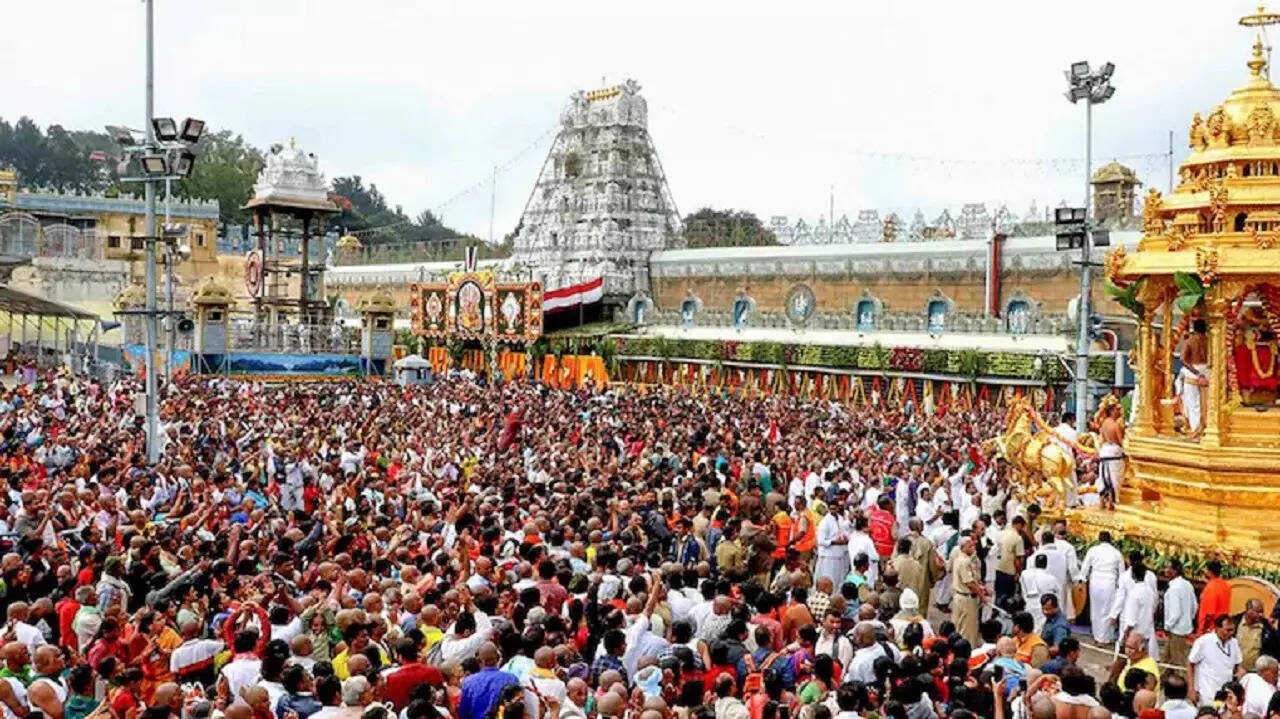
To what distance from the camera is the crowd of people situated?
6.65m

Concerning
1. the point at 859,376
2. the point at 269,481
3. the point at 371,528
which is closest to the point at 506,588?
the point at 371,528

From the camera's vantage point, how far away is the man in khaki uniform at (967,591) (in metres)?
10.4

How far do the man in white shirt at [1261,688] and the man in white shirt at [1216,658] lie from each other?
1.30 metres

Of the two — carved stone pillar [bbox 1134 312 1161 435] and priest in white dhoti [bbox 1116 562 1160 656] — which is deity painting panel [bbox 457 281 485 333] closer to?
carved stone pillar [bbox 1134 312 1161 435]

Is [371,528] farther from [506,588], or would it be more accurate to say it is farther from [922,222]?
[922,222]

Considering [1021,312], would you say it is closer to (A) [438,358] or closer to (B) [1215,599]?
(A) [438,358]

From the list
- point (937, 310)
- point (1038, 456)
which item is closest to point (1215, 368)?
point (1038, 456)

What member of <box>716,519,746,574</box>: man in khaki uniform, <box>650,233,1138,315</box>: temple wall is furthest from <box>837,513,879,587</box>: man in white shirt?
<box>650,233,1138,315</box>: temple wall

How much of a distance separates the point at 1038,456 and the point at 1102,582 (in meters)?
2.89

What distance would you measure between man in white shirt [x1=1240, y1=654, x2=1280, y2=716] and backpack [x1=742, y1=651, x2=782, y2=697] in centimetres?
272

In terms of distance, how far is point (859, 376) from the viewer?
3653 centimetres

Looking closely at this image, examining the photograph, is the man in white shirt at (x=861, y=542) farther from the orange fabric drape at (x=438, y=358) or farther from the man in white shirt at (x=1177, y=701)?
the orange fabric drape at (x=438, y=358)

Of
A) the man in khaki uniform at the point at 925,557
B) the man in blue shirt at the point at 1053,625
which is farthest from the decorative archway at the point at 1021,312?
the man in blue shirt at the point at 1053,625

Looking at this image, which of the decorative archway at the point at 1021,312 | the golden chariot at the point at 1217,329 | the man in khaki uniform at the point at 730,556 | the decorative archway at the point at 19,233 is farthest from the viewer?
the decorative archway at the point at 19,233
